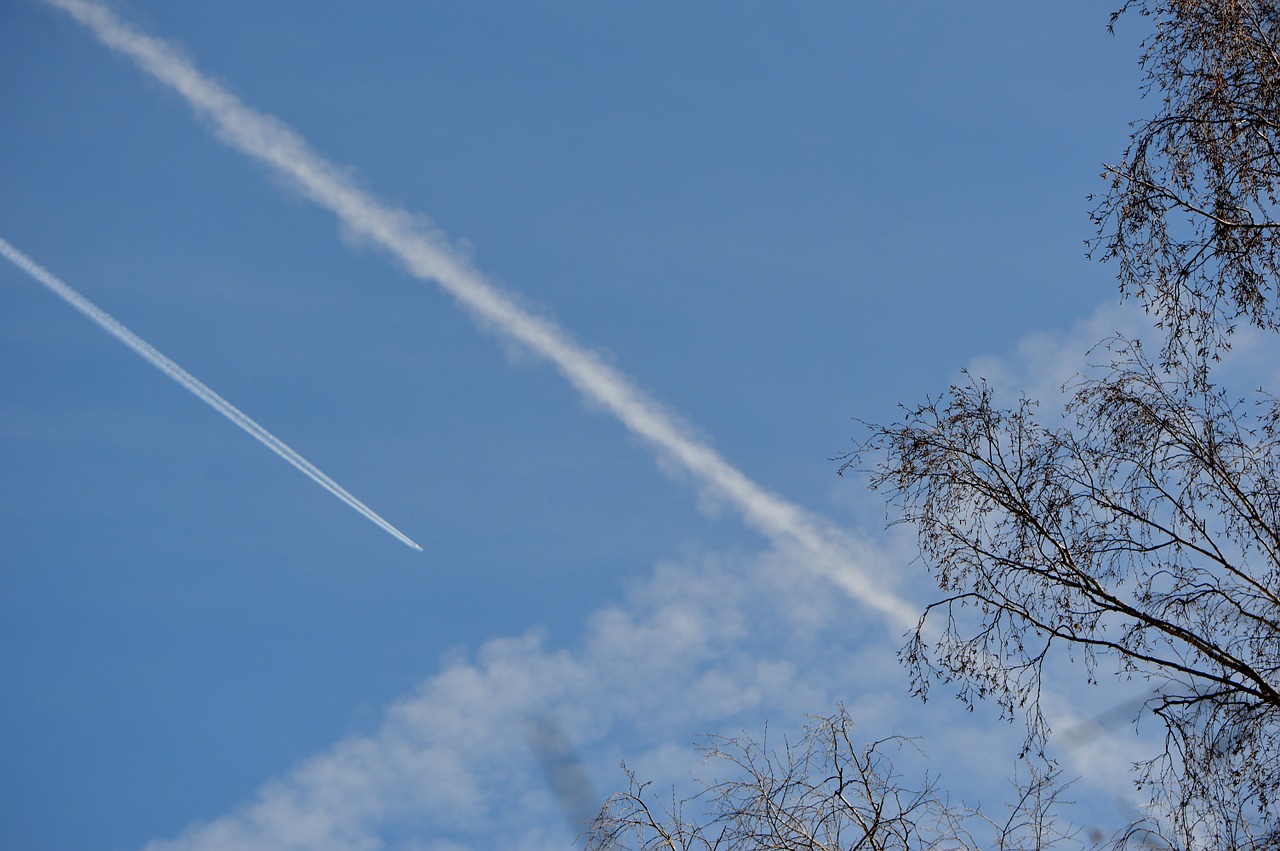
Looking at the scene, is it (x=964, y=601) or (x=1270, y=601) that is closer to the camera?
(x=1270, y=601)

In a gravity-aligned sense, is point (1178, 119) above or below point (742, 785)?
above

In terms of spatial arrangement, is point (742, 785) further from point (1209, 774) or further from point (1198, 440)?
point (1198, 440)

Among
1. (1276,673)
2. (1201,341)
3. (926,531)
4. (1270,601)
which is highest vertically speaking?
(1201,341)

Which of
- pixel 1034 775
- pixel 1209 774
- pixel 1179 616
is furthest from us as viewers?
pixel 1034 775

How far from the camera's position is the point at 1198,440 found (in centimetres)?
888

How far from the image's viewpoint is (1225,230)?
9.11m

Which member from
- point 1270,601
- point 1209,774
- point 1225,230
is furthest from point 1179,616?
point 1225,230

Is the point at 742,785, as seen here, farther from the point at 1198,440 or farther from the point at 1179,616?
the point at 1198,440

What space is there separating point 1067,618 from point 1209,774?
4.78 feet

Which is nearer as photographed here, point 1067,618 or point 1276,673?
point 1276,673

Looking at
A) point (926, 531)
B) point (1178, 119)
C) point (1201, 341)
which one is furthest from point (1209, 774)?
point (1178, 119)

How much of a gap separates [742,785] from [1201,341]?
529 centimetres

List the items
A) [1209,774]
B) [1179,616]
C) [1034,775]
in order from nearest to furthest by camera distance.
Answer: [1209,774], [1179,616], [1034,775]

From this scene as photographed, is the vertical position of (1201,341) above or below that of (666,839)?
above
